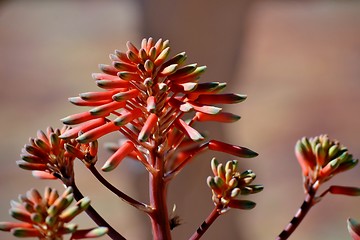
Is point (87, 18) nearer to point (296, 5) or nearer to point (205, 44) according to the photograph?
point (296, 5)

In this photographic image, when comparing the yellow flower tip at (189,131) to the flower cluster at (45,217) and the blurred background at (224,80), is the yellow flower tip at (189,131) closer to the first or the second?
the flower cluster at (45,217)

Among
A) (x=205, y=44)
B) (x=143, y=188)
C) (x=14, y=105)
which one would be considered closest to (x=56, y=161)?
(x=143, y=188)

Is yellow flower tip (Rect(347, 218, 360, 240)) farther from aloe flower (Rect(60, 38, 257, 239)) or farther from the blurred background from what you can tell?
the blurred background

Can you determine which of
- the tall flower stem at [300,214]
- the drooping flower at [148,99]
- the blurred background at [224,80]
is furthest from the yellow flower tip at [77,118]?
the blurred background at [224,80]

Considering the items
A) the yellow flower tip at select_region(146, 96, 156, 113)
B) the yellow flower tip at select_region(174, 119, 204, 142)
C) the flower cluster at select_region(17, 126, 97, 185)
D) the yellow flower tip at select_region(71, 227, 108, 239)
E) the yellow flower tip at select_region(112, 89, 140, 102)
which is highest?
the yellow flower tip at select_region(112, 89, 140, 102)

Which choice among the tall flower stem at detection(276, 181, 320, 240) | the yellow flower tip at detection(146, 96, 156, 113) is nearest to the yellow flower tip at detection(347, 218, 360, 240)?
the tall flower stem at detection(276, 181, 320, 240)
